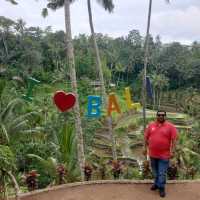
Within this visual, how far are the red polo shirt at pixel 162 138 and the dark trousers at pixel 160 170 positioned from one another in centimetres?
11

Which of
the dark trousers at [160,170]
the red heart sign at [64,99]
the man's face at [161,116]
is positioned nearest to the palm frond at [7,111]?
the red heart sign at [64,99]

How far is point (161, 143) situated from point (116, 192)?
3.90 feet

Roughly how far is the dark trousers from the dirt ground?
0.22 metres

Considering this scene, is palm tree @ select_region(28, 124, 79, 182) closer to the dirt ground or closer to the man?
Result: the dirt ground

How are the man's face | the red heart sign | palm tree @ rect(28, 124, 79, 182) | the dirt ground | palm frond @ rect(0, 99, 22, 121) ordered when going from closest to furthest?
the man's face
the dirt ground
the red heart sign
palm tree @ rect(28, 124, 79, 182)
palm frond @ rect(0, 99, 22, 121)

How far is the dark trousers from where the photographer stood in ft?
22.1

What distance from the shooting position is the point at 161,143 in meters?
6.71

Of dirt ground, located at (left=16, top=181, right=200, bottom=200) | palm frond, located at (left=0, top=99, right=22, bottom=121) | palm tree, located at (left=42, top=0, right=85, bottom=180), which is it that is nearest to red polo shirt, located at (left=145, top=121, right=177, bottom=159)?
dirt ground, located at (left=16, top=181, right=200, bottom=200)

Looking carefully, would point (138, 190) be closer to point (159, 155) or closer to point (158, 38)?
point (159, 155)

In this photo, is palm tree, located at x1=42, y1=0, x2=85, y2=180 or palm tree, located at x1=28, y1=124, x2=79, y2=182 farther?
palm tree, located at x1=42, y1=0, x2=85, y2=180

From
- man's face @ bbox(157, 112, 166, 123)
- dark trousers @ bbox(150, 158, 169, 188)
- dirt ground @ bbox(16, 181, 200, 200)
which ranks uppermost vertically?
man's face @ bbox(157, 112, 166, 123)

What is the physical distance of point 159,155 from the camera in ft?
22.1

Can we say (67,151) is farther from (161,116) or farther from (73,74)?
(161,116)

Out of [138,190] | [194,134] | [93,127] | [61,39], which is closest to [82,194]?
[138,190]
